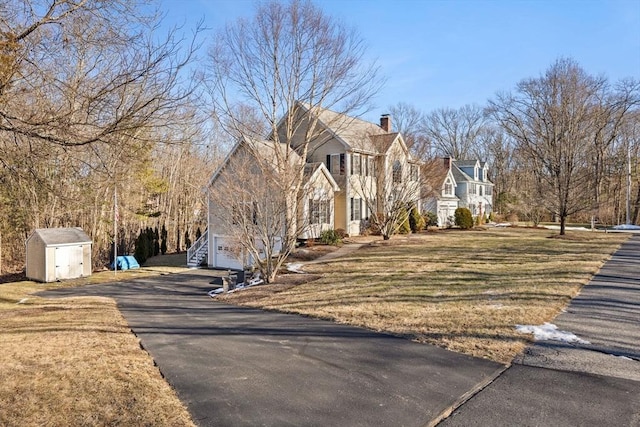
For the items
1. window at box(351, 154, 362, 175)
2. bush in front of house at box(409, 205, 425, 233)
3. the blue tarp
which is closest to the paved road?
the blue tarp

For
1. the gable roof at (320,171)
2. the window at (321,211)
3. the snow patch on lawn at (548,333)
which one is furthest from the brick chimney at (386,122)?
the snow patch on lawn at (548,333)

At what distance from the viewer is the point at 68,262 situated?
21.0 meters

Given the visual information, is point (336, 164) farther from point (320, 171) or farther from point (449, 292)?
point (449, 292)

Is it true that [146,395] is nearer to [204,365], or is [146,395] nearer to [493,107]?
[204,365]

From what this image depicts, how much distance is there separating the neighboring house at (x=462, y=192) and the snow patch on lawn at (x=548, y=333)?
2601 centimetres

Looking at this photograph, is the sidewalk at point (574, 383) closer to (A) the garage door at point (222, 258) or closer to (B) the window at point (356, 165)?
(A) the garage door at point (222, 258)

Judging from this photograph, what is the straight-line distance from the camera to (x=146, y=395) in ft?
14.1

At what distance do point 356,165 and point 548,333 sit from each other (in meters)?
20.8

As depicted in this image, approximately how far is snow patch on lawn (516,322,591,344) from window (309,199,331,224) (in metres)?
15.4

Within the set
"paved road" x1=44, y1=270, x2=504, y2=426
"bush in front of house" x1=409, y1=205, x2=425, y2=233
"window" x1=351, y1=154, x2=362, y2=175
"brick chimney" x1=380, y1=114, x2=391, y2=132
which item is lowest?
"paved road" x1=44, y1=270, x2=504, y2=426

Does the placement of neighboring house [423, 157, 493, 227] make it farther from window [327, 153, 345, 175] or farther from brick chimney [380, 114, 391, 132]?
window [327, 153, 345, 175]

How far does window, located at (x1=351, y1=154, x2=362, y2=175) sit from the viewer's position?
1032 inches

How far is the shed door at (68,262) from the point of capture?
2050 cm

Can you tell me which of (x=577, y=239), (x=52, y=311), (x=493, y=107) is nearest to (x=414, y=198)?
(x=577, y=239)
